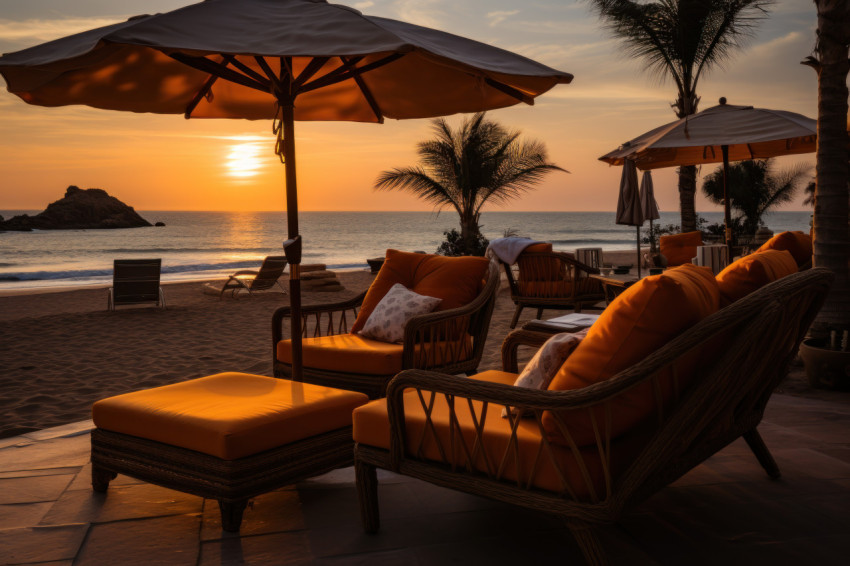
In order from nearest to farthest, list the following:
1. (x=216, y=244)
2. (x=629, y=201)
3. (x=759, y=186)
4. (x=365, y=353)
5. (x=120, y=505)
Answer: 1. (x=120, y=505)
2. (x=365, y=353)
3. (x=629, y=201)
4. (x=759, y=186)
5. (x=216, y=244)

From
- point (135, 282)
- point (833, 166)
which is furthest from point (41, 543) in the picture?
point (135, 282)

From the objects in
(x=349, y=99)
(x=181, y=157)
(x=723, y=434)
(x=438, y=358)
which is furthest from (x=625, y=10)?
(x=181, y=157)

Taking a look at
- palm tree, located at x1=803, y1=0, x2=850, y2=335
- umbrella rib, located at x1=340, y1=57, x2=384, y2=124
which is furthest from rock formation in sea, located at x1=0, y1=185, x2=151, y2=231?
palm tree, located at x1=803, y1=0, x2=850, y2=335

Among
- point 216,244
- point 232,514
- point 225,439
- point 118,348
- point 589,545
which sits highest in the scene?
point 216,244

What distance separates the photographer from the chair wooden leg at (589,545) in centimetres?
187

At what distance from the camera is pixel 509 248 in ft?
24.1

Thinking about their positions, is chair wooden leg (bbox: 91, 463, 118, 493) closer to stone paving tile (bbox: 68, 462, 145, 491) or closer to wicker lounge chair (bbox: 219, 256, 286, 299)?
stone paving tile (bbox: 68, 462, 145, 491)

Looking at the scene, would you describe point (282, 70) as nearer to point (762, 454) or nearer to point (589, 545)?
point (589, 545)

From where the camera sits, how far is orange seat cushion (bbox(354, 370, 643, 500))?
1.93 meters

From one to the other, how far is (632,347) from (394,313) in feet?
8.17

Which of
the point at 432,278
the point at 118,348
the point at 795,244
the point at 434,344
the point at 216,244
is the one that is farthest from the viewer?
the point at 216,244

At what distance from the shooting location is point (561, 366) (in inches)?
84.4

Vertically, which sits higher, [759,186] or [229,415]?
[759,186]

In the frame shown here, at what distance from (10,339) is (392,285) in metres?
5.53
